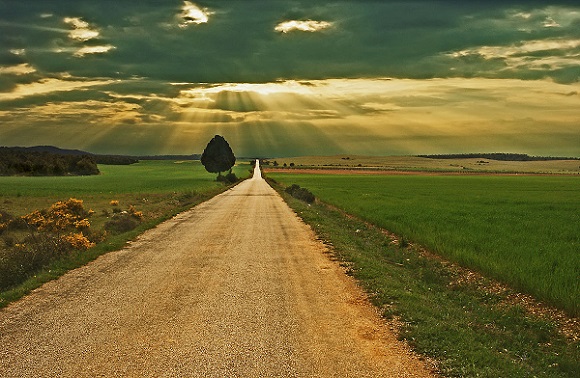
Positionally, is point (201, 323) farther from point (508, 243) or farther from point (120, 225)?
point (120, 225)

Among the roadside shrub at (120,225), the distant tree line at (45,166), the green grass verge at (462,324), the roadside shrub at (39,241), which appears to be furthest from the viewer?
the distant tree line at (45,166)

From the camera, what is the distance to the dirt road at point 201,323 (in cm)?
660

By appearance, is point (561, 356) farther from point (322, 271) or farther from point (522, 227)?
point (522, 227)

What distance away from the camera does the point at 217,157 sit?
10912cm

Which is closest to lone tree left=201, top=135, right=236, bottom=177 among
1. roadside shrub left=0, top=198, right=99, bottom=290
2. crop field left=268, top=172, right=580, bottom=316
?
roadside shrub left=0, top=198, right=99, bottom=290

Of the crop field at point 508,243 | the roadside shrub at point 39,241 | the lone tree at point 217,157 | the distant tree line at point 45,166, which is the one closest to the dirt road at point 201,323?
the roadside shrub at point 39,241

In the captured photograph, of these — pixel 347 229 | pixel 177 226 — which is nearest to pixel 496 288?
pixel 347 229

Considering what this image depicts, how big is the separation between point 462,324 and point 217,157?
102274mm

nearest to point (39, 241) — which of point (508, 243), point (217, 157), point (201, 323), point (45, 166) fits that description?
point (201, 323)

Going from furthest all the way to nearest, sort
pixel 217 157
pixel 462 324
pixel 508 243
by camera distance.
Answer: pixel 217 157 → pixel 508 243 → pixel 462 324

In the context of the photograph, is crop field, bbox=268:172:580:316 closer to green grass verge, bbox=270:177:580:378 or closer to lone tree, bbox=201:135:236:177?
green grass verge, bbox=270:177:580:378

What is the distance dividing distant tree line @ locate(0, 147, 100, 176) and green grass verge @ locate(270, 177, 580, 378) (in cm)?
10592

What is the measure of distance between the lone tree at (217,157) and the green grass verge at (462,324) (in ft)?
311

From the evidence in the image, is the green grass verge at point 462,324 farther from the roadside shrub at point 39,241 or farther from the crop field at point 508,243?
the roadside shrub at point 39,241
